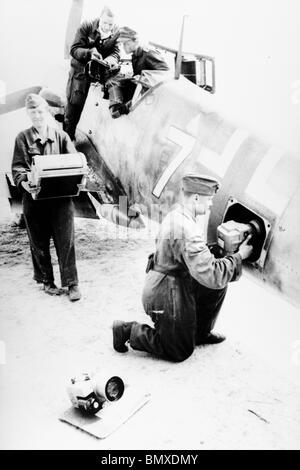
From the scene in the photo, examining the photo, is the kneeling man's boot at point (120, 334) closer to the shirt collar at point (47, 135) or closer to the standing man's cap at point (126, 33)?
the shirt collar at point (47, 135)

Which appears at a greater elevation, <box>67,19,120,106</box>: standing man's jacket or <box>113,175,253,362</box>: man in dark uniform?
<box>67,19,120,106</box>: standing man's jacket

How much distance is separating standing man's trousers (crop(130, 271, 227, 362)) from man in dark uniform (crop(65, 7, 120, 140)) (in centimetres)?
98

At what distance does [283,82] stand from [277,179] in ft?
1.61

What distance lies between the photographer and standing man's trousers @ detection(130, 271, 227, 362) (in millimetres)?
2244

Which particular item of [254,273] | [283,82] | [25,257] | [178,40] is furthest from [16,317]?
[283,82]

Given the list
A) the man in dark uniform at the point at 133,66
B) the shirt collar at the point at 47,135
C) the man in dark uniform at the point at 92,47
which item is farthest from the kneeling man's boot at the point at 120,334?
the man in dark uniform at the point at 92,47

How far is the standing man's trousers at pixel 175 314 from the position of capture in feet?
7.36

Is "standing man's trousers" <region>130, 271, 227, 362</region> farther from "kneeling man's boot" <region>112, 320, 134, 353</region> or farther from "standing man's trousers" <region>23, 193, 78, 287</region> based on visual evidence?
"standing man's trousers" <region>23, 193, 78, 287</region>

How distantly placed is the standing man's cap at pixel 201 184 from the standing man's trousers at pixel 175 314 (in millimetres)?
380

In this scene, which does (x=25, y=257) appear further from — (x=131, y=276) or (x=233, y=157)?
(x=233, y=157)

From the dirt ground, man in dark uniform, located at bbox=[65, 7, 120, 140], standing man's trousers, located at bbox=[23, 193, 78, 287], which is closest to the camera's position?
the dirt ground

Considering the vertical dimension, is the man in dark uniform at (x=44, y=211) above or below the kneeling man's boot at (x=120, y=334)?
above

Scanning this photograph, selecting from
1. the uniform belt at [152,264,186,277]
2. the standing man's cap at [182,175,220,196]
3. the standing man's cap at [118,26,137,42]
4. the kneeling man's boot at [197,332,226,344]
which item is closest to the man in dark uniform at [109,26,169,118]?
the standing man's cap at [118,26,137,42]

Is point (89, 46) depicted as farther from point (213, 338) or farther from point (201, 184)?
point (213, 338)
